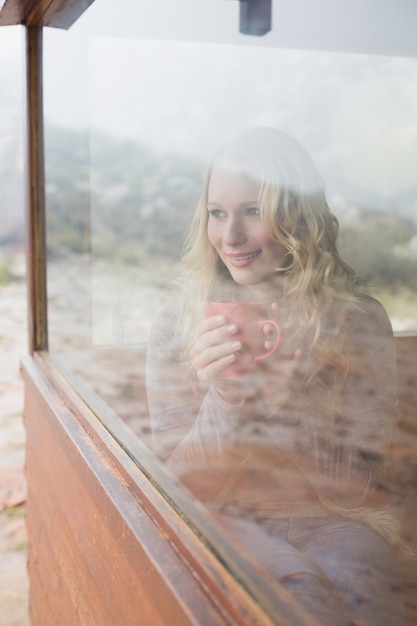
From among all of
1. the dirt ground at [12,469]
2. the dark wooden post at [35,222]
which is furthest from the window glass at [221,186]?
the dirt ground at [12,469]

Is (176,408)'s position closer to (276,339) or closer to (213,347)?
(213,347)

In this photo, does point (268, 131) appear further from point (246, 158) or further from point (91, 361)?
point (91, 361)

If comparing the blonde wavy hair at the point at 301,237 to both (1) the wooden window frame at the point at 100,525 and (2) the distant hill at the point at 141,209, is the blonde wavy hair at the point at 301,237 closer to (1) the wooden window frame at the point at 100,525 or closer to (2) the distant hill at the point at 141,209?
(2) the distant hill at the point at 141,209

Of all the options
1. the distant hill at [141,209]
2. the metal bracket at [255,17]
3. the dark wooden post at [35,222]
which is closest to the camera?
the distant hill at [141,209]

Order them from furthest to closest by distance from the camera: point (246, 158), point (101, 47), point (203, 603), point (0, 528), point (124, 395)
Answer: point (0, 528) → point (101, 47) → point (124, 395) → point (246, 158) → point (203, 603)

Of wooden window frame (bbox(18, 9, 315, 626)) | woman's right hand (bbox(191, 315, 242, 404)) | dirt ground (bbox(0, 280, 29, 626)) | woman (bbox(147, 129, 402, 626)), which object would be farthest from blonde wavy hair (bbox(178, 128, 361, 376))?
dirt ground (bbox(0, 280, 29, 626))

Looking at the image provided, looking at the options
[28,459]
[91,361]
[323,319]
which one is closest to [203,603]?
[323,319]

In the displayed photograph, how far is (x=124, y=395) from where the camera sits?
1.25 meters

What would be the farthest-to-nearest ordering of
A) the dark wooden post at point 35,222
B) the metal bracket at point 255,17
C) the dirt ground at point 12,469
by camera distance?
the dirt ground at point 12,469, the dark wooden post at point 35,222, the metal bracket at point 255,17

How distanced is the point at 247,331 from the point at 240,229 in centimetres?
12

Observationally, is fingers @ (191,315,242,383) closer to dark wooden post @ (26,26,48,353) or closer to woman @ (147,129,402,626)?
woman @ (147,129,402,626)

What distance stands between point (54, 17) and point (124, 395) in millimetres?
1115

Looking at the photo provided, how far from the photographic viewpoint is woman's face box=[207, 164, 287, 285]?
76 centimetres

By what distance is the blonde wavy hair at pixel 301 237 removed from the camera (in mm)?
661
